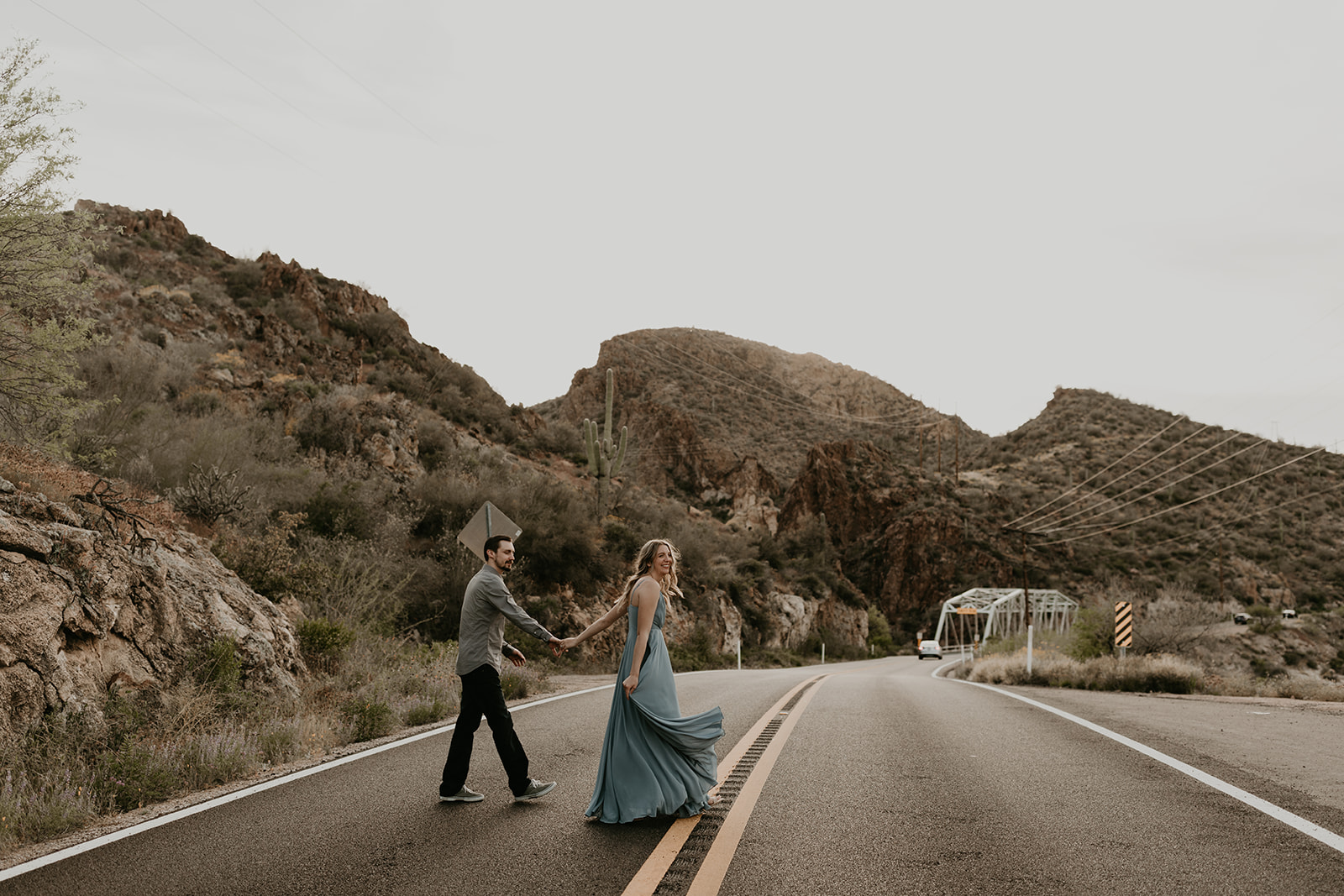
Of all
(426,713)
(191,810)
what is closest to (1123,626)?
(426,713)

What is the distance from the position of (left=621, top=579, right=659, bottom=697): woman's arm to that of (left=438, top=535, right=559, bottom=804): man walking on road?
0.68 metres

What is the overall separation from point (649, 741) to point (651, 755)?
88mm

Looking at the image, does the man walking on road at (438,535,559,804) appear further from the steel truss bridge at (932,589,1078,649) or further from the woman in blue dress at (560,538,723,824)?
the steel truss bridge at (932,589,1078,649)

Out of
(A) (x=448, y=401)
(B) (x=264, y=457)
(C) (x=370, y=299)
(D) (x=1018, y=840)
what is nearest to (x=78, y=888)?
(D) (x=1018, y=840)

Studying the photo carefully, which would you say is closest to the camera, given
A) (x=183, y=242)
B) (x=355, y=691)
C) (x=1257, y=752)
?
(x=1257, y=752)

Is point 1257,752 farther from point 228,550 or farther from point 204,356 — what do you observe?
point 204,356

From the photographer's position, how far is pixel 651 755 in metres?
5.19

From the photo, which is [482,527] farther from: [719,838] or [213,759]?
[719,838]

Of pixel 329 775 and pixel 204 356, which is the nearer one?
pixel 329 775

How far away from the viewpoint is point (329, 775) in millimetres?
6504

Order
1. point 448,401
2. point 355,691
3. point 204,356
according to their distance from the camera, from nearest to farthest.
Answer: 1. point 355,691
2. point 204,356
3. point 448,401

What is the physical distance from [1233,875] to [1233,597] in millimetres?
71274

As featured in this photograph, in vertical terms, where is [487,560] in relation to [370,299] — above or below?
below

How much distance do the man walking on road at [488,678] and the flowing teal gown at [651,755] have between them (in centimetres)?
72
